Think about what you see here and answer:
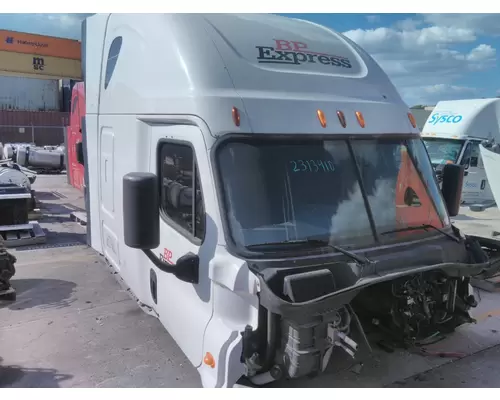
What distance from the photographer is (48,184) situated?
53.7 ft

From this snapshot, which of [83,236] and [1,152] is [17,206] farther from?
[1,152]

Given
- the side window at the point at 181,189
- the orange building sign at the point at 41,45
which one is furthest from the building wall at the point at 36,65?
the side window at the point at 181,189

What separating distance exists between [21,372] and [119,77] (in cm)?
285

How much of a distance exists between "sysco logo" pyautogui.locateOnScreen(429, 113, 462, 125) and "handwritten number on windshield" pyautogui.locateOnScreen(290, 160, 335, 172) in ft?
36.9

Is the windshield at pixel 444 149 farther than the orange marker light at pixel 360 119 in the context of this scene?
Yes

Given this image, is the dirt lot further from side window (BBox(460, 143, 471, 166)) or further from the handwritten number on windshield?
side window (BBox(460, 143, 471, 166))

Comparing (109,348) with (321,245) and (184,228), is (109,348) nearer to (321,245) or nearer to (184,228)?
(184,228)

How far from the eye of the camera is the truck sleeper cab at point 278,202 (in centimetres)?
304

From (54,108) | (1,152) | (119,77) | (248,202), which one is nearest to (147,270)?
(248,202)

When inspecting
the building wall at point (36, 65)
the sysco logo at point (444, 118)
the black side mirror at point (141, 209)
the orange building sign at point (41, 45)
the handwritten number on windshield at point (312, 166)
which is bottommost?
the black side mirror at point (141, 209)

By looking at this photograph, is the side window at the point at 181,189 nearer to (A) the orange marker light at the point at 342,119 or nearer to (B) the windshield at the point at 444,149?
(A) the orange marker light at the point at 342,119

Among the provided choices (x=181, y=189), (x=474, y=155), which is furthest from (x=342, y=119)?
(x=474, y=155)

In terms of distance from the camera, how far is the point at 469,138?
12984 millimetres

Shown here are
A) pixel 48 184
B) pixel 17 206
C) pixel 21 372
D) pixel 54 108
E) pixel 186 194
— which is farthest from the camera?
pixel 54 108
